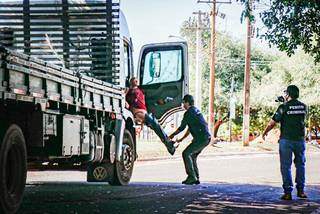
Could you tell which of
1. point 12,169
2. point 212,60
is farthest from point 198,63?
point 12,169

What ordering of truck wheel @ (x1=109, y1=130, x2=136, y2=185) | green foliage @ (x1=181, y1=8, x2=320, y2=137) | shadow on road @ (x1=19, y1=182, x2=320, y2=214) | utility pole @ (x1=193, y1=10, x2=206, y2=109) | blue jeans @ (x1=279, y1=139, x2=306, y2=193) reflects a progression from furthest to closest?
utility pole @ (x1=193, y1=10, x2=206, y2=109) → green foliage @ (x1=181, y1=8, x2=320, y2=137) → truck wheel @ (x1=109, y1=130, x2=136, y2=185) → blue jeans @ (x1=279, y1=139, x2=306, y2=193) → shadow on road @ (x1=19, y1=182, x2=320, y2=214)

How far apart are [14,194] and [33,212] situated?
68cm

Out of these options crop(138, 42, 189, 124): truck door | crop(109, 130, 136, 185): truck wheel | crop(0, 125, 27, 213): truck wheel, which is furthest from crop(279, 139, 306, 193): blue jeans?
crop(0, 125, 27, 213): truck wheel

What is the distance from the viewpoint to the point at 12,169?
6973 millimetres

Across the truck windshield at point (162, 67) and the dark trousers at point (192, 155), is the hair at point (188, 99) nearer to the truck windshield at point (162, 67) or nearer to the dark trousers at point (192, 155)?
the truck windshield at point (162, 67)

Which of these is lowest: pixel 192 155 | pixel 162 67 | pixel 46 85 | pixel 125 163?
pixel 125 163

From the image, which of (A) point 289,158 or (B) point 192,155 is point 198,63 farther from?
(A) point 289,158

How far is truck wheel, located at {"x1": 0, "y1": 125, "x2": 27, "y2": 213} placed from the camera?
21.5 feet

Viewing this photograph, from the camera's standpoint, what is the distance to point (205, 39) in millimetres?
63312

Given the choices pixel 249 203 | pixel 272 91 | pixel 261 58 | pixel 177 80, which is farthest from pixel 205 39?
pixel 249 203

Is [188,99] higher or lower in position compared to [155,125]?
higher

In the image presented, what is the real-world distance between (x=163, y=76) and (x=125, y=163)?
6.97 feet

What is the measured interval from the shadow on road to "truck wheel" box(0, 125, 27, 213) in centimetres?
76

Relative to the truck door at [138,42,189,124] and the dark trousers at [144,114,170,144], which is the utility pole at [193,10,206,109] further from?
the dark trousers at [144,114,170,144]
